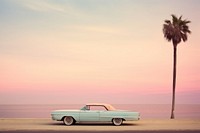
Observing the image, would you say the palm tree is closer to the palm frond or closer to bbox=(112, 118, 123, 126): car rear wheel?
the palm frond

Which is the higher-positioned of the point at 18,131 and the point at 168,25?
the point at 168,25

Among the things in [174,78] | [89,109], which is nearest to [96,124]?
[89,109]

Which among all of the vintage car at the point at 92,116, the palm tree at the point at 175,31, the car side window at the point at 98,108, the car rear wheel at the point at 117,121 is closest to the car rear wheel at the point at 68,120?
the vintage car at the point at 92,116

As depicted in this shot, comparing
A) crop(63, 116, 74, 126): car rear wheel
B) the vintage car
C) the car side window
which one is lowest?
crop(63, 116, 74, 126): car rear wheel

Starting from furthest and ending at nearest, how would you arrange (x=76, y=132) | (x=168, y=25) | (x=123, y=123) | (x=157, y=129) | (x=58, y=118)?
(x=168, y=25) → (x=123, y=123) → (x=58, y=118) → (x=157, y=129) → (x=76, y=132)

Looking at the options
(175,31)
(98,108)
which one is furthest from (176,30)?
(98,108)

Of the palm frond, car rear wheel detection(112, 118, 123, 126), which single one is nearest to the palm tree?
the palm frond

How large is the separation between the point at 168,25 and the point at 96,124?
30.6ft

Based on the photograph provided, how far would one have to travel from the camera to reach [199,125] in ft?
73.5

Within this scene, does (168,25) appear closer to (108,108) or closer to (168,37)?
(168,37)

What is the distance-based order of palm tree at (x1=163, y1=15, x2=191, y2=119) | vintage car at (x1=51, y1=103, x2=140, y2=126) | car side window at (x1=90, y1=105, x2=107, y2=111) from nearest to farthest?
1. vintage car at (x1=51, y1=103, x2=140, y2=126)
2. car side window at (x1=90, y1=105, x2=107, y2=111)
3. palm tree at (x1=163, y1=15, x2=191, y2=119)

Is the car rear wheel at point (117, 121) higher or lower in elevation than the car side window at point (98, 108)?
lower

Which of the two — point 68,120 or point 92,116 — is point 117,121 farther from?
point 68,120

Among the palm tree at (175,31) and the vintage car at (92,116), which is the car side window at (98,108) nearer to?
the vintage car at (92,116)
